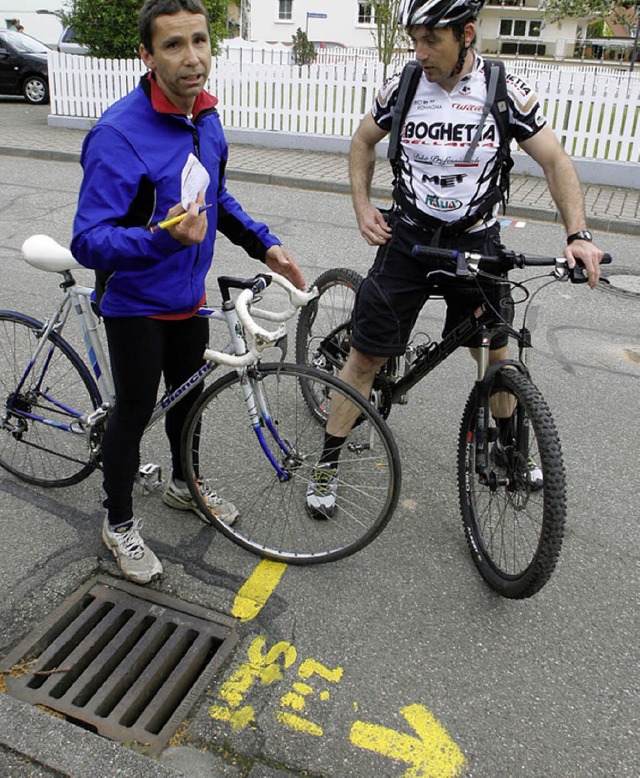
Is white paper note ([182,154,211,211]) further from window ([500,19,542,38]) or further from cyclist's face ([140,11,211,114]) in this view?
window ([500,19,542,38])

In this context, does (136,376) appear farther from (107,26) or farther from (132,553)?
(107,26)

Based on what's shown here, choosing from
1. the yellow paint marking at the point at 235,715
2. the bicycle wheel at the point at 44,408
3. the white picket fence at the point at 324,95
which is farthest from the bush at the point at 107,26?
the yellow paint marking at the point at 235,715

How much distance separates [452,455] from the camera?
3.76 meters

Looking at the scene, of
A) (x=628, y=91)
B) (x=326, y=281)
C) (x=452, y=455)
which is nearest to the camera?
(x=452, y=455)

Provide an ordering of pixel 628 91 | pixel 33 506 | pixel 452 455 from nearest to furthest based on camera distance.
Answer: pixel 33 506, pixel 452 455, pixel 628 91

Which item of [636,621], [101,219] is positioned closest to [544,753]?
[636,621]

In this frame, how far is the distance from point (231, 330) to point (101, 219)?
64 cm

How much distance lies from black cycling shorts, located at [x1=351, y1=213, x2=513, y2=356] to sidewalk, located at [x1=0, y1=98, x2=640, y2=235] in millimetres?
6105

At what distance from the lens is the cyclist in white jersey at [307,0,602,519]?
2.56 metres

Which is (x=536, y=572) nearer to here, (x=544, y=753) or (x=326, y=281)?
(x=544, y=753)

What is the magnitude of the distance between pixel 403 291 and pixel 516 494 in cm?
94

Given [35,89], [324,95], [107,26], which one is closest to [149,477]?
[324,95]

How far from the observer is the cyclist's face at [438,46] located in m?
2.51

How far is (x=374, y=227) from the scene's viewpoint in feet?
9.73
